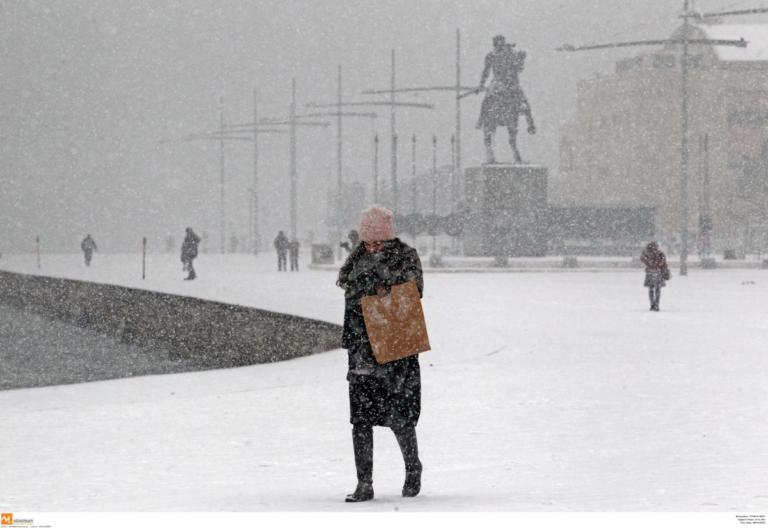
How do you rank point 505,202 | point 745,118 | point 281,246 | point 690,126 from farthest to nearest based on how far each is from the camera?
point 690,126 < point 745,118 < point 505,202 < point 281,246

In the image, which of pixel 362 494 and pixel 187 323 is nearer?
pixel 362 494

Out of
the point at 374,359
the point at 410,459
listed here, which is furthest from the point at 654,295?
the point at 374,359

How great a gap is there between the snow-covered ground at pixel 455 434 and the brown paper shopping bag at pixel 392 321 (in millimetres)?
838

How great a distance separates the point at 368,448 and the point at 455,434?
3.43m

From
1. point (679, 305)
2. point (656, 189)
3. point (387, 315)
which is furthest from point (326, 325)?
point (656, 189)

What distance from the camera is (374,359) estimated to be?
303 inches

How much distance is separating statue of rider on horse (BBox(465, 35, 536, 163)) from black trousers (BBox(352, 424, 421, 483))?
49.2m

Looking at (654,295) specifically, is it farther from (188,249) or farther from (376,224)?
(376,224)

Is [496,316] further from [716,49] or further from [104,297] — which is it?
[716,49]

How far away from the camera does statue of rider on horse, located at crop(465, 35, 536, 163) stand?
56.6 meters

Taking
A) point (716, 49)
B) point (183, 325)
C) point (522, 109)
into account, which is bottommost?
point (183, 325)

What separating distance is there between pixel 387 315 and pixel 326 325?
1338 cm

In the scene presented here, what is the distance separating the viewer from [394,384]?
7.72 metres

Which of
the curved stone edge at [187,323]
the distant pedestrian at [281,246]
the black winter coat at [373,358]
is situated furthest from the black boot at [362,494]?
the distant pedestrian at [281,246]
